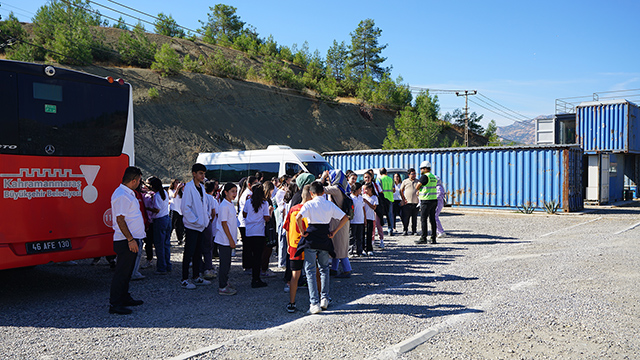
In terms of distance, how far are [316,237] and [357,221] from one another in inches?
145

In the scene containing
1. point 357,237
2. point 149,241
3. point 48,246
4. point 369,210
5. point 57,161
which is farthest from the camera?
point 369,210

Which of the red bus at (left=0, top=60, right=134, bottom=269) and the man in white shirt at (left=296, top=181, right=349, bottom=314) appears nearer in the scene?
the man in white shirt at (left=296, top=181, right=349, bottom=314)

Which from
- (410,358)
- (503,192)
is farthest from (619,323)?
(503,192)

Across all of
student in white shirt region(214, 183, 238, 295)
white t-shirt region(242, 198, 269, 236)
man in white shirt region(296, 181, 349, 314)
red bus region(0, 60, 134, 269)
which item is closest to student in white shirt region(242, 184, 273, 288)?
white t-shirt region(242, 198, 269, 236)

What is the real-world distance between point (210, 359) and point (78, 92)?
4.68 meters

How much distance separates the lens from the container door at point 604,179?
77.2 ft

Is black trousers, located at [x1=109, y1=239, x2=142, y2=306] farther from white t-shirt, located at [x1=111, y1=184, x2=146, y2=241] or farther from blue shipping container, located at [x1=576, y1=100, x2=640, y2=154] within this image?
blue shipping container, located at [x1=576, y1=100, x2=640, y2=154]

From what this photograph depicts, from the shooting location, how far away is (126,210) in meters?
5.51

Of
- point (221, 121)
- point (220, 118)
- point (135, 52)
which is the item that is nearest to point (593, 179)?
point (221, 121)

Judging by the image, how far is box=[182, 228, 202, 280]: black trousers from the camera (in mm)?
6951

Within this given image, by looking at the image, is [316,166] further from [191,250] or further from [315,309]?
[315,309]

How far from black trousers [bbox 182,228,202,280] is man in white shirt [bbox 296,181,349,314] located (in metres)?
2.15

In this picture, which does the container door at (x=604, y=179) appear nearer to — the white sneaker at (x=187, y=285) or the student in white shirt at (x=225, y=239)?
the student in white shirt at (x=225, y=239)

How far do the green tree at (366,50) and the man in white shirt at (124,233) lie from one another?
227 feet
